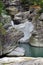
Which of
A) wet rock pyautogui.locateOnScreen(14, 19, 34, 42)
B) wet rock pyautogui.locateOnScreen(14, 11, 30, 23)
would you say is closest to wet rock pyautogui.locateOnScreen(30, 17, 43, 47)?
wet rock pyautogui.locateOnScreen(14, 19, 34, 42)

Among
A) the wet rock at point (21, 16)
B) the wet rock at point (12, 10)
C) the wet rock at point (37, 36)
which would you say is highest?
the wet rock at point (12, 10)

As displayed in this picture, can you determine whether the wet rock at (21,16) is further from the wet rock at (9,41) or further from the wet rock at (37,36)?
the wet rock at (9,41)

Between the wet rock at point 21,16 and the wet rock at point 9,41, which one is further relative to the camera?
the wet rock at point 21,16

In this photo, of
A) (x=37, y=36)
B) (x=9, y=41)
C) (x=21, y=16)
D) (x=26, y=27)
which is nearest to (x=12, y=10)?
(x=21, y=16)

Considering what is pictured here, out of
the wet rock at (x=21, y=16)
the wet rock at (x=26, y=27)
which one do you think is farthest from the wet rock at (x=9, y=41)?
the wet rock at (x=21, y=16)

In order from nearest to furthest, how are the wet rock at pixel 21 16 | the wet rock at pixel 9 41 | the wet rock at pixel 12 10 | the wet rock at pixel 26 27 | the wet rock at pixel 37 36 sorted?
the wet rock at pixel 9 41, the wet rock at pixel 37 36, the wet rock at pixel 26 27, the wet rock at pixel 21 16, the wet rock at pixel 12 10

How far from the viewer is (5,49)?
715 inches

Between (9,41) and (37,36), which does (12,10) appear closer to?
(37,36)

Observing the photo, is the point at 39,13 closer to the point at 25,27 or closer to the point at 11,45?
the point at 25,27

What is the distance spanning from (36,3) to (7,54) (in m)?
18.3

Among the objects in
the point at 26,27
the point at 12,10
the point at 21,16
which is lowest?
the point at 26,27

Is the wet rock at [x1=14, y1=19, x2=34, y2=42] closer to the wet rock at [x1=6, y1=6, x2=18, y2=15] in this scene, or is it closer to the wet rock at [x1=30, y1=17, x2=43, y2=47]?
the wet rock at [x1=30, y1=17, x2=43, y2=47]

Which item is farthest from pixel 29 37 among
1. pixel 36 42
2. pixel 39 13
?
pixel 39 13

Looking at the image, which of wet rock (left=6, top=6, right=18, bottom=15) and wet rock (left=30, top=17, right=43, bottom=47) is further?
wet rock (left=6, top=6, right=18, bottom=15)
